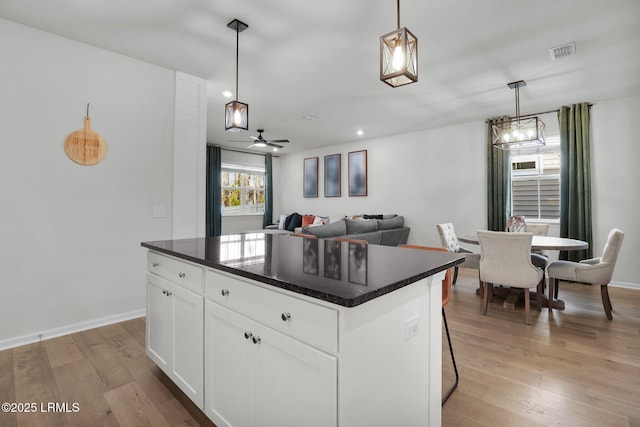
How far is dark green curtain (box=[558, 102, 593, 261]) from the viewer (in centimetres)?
451

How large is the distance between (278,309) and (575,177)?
529cm

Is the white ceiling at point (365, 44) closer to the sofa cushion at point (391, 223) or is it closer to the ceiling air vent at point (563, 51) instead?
the ceiling air vent at point (563, 51)

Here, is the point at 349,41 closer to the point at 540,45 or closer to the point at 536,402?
the point at 540,45

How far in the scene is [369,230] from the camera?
5453 mm

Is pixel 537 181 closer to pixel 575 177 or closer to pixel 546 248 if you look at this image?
pixel 575 177

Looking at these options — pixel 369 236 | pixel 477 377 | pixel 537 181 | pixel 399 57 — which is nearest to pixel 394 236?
pixel 369 236

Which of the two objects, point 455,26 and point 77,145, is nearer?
point 455,26

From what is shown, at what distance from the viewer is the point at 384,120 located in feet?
18.1

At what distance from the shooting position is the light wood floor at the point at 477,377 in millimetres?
1698

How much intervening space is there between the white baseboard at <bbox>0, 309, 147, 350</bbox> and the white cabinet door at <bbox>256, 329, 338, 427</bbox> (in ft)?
8.26

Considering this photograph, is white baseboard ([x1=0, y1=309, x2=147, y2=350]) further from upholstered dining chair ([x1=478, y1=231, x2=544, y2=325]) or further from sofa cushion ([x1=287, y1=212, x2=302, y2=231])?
sofa cushion ([x1=287, y1=212, x2=302, y2=231])

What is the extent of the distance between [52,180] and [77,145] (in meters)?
0.38

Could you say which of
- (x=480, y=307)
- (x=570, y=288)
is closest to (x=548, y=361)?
(x=480, y=307)

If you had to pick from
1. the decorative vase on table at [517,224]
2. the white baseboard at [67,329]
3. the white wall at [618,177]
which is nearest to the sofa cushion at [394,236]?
the decorative vase on table at [517,224]
